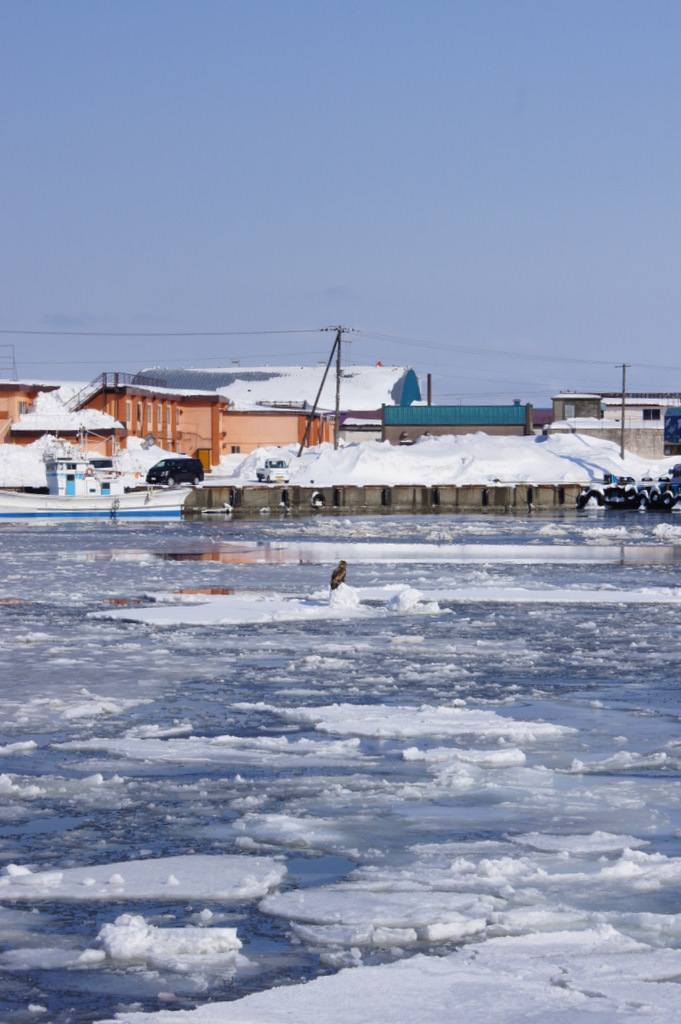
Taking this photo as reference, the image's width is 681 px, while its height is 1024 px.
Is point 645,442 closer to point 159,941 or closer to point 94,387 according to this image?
point 94,387

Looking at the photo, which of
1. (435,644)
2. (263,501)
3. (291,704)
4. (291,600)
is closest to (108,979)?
(291,704)

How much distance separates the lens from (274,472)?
226 ft

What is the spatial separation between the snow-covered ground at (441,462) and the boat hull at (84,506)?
528 inches

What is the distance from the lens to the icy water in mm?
5219

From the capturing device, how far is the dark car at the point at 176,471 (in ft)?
217

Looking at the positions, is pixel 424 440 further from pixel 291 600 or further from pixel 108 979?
pixel 108 979

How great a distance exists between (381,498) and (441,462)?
406 inches

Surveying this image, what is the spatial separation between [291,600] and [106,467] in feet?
122

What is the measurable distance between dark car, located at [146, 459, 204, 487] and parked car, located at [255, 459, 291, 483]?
385 centimetres

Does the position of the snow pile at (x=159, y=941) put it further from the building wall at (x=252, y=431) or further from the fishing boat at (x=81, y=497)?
the building wall at (x=252, y=431)

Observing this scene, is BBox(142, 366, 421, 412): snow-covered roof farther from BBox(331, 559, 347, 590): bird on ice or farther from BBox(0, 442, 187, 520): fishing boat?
BBox(331, 559, 347, 590): bird on ice

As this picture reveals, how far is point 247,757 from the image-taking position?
8648 mm

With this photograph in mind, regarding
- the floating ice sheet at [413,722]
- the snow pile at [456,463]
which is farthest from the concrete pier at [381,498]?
the floating ice sheet at [413,722]

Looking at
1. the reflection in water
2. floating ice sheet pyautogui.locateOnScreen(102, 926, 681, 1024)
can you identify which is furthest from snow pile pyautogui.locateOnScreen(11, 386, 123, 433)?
floating ice sheet pyautogui.locateOnScreen(102, 926, 681, 1024)
